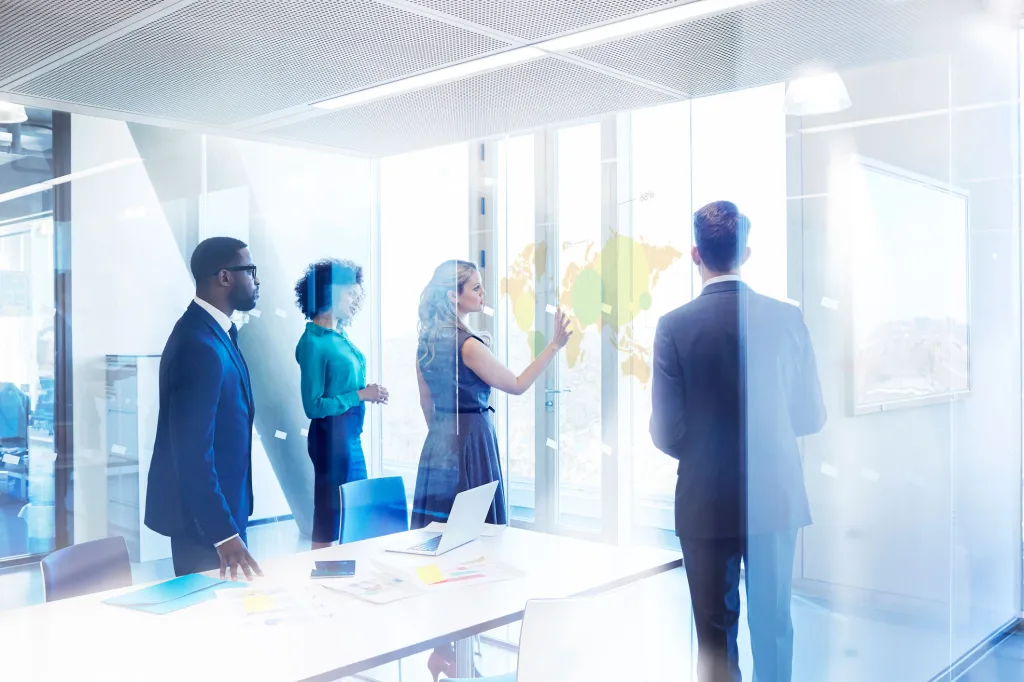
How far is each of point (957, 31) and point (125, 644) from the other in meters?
2.88

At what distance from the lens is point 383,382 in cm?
497

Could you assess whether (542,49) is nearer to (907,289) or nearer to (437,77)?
(437,77)

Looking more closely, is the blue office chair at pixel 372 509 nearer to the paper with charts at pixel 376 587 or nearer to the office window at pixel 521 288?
the paper with charts at pixel 376 587

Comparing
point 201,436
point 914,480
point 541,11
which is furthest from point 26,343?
point 914,480

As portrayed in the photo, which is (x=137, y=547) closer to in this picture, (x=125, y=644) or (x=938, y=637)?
(x=125, y=644)

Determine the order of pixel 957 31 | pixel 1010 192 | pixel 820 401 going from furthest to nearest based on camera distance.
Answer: pixel 820 401 → pixel 957 31 → pixel 1010 192

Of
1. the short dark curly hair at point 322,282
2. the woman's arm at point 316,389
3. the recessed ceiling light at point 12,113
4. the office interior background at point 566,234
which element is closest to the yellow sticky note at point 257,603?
the office interior background at point 566,234

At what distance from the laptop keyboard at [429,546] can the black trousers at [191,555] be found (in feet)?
2.74

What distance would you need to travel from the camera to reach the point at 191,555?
3119mm

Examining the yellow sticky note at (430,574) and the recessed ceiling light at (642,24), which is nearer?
the yellow sticky note at (430,574)

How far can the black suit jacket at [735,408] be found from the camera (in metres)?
2.75

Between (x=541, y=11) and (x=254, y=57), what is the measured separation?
113 centimetres

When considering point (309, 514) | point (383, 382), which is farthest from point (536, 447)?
point (309, 514)

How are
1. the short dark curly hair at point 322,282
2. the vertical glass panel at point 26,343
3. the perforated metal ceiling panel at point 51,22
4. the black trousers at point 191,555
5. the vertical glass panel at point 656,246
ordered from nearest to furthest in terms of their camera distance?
the perforated metal ceiling panel at point 51,22
the black trousers at point 191,555
the vertical glass panel at point 26,343
the short dark curly hair at point 322,282
the vertical glass panel at point 656,246
